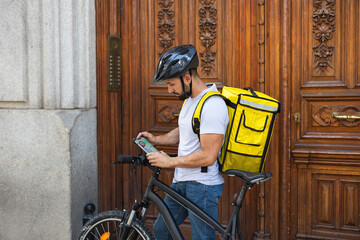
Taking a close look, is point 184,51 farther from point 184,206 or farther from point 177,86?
point 184,206

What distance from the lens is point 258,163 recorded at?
2861 mm

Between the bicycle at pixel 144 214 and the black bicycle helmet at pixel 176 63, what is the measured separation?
62cm

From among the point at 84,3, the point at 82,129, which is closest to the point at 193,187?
the point at 82,129

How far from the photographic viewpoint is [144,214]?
122 inches

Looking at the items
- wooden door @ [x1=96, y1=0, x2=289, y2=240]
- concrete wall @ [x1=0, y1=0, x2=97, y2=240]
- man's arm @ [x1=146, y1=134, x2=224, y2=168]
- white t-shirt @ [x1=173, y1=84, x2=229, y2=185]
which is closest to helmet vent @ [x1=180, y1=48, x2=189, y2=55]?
white t-shirt @ [x1=173, y1=84, x2=229, y2=185]

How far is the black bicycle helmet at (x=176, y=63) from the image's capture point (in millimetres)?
2795

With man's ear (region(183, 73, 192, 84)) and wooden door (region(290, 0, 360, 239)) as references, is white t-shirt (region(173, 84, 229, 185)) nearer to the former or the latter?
man's ear (region(183, 73, 192, 84))

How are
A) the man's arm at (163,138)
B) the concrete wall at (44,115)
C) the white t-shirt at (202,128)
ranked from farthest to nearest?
1. the concrete wall at (44,115)
2. the man's arm at (163,138)
3. the white t-shirt at (202,128)

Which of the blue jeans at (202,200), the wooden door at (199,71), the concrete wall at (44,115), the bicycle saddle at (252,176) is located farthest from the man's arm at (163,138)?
the concrete wall at (44,115)

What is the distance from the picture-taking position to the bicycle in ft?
9.20

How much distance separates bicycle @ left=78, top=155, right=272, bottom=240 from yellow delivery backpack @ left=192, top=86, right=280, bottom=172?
0.38 ft

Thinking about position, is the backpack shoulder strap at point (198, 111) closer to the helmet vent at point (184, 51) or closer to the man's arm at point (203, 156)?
the man's arm at point (203, 156)

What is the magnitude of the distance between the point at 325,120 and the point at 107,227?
1.95 m

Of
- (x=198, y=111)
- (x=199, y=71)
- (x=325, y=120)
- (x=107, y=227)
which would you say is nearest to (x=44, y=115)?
(x=107, y=227)
